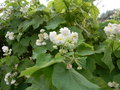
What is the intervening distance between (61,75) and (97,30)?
105 cm

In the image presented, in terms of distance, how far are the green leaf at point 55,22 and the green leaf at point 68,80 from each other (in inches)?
32.9

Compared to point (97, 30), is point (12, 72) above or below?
below

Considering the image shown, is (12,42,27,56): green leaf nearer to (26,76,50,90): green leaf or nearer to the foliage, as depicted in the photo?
the foliage

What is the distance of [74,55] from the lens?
190 centimetres

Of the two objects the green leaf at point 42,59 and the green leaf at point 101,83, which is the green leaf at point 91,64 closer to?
the green leaf at point 101,83

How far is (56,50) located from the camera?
249cm

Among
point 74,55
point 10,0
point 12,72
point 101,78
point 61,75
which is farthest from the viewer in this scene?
point 10,0

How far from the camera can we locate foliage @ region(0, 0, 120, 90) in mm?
1699

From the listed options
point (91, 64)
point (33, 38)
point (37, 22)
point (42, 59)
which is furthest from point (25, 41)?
point (42, 59)

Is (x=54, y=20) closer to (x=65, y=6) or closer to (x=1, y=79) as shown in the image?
(x=65, y=6)

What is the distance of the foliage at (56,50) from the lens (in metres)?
1.70

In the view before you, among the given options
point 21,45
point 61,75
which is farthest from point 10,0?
point 61,75

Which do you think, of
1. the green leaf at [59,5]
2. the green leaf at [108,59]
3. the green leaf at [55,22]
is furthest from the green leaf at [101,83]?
the green leaf at [59,5]

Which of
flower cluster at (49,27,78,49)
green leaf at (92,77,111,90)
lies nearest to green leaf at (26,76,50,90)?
flower cluster at (49,27,78,49)
